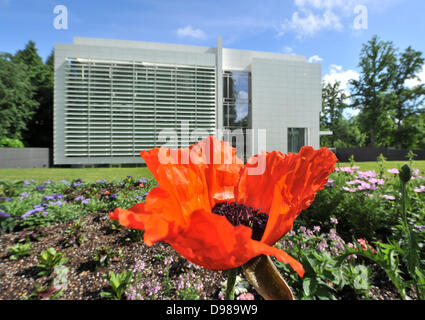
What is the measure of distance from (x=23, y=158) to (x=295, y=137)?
16.2 m

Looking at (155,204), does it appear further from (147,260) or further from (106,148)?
A: (106,148)

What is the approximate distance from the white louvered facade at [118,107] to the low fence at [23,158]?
2094 millimetres

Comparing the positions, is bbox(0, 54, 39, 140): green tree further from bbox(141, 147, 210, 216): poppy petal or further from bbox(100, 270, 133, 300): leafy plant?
bbox(141, 147, 210, 216): poppy petal

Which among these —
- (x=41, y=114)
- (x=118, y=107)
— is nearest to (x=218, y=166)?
(x=118, y=107)

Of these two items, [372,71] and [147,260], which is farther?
[372,71]

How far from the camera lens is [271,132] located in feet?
46.4

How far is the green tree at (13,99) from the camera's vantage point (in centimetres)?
1358

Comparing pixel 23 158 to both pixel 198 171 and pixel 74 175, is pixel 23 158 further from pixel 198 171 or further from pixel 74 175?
pixel 198 171

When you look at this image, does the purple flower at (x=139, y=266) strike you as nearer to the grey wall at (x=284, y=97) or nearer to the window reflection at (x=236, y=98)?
the grey wall at (x=284, y=97)

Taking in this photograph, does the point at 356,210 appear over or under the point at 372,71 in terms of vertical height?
under

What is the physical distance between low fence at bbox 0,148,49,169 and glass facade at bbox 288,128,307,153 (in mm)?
15139

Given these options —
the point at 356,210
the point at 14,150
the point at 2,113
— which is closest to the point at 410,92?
the point at 356,210

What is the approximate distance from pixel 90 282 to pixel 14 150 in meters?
13.6

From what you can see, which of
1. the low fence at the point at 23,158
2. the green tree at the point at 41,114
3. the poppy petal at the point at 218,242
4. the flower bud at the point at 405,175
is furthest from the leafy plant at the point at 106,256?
the green tree at the point at 41,114
